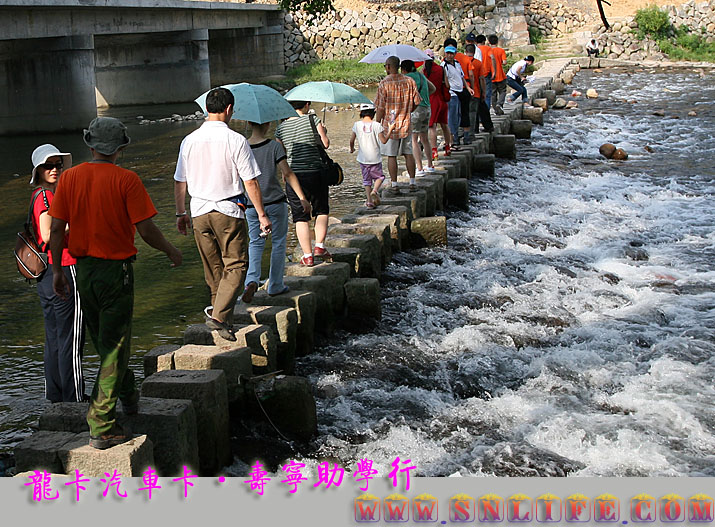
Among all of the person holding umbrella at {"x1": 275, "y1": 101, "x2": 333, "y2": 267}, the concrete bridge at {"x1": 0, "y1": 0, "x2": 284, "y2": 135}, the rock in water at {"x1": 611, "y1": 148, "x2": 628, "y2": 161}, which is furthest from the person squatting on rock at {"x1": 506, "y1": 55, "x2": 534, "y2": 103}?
the person holding umbrella at {"x1": 275, "y1": 101, "x2": 333, "y2": 267}

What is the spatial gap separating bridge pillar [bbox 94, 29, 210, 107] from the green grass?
223 inches

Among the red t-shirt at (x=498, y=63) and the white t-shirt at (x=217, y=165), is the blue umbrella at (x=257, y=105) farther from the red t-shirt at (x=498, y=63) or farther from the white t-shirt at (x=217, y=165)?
the red t-shirt at (x=498, y=63)

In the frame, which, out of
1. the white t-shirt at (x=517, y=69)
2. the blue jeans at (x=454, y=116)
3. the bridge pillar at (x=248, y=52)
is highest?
the bridge pillar at (x=248, y=52)

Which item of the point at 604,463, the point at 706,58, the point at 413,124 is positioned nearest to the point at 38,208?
the point at 604,463

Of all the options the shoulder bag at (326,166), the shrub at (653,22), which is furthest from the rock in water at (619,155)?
the shrub at (653,22)

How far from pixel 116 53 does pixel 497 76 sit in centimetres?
2102

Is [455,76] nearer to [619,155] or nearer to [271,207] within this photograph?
[619,155]

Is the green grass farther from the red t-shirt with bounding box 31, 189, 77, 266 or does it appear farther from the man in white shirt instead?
the red t-shirt with bounding box 31, 189, 77, 266

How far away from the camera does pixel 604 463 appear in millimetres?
6062

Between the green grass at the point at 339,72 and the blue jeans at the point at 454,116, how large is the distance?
75.6 feet

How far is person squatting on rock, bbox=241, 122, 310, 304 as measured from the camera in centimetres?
755

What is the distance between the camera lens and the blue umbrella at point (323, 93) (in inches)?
358

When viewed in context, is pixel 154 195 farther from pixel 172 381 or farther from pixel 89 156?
pixel 172 381

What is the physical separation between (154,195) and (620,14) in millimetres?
36203
